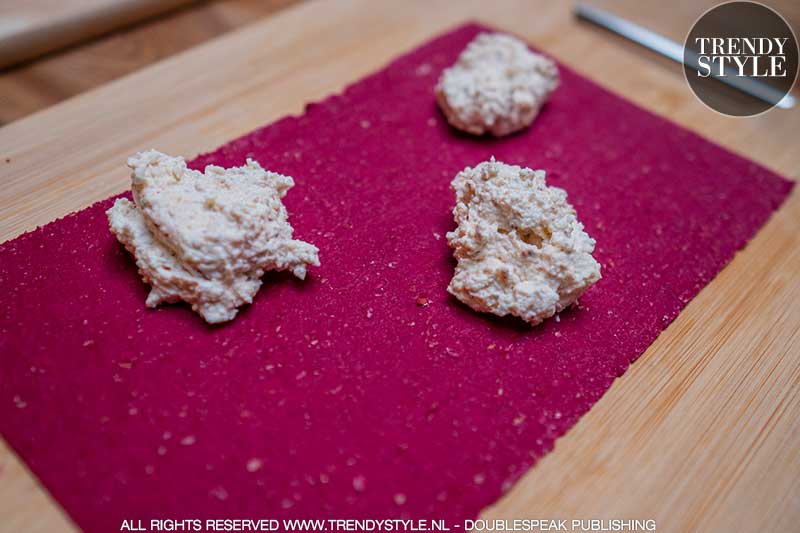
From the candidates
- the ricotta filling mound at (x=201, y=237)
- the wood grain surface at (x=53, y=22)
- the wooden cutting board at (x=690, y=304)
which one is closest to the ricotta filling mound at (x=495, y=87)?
the wooden cutting board at (x=690, y=304)

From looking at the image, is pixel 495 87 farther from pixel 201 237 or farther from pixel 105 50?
pixel 105 50

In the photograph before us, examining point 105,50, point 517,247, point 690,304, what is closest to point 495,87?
point 517,247

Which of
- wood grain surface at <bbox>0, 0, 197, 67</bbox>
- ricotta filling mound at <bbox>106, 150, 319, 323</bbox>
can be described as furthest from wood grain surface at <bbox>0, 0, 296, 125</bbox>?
ricotta filling mound at <bbox>106, 150, 319, 323</bbox>

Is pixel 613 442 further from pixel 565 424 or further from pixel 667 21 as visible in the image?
pixel 667 21

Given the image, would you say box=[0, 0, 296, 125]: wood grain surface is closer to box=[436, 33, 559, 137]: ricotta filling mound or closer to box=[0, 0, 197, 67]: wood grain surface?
box=[0, 0, 197, 67]: wood grain surface

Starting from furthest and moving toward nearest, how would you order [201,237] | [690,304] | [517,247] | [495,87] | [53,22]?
[53,22] → [495,87] → [690,304] → [517,247] → [201,237]

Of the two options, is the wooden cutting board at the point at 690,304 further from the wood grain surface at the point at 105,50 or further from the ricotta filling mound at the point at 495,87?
the ricotta filling mound at the point at 495,87
